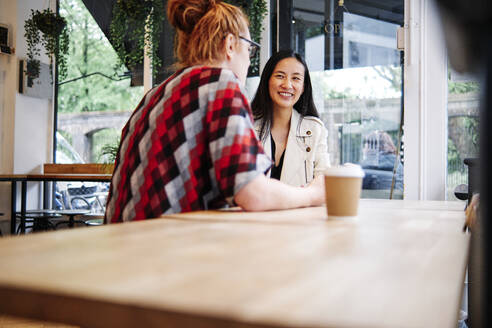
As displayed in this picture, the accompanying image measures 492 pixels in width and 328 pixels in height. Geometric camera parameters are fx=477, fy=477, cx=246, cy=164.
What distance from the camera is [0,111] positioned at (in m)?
5.15

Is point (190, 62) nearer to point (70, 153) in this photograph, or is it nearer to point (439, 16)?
point (439, 16)

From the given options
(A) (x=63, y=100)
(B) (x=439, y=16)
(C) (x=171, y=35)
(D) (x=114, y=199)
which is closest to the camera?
(B) (x=439, y=16)

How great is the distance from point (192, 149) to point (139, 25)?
Answer: 3.70m

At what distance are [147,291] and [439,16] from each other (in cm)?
30

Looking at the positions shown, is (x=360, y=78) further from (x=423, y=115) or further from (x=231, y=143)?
(x=231, y=143)

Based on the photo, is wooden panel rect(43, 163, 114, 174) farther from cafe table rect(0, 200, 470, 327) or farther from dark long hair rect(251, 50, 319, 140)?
cafe table rect(0, 200, 470, 327)

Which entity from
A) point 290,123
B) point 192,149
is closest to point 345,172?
point 192,149

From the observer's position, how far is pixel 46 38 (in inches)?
202

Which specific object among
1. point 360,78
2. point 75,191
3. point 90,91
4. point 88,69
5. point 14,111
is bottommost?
point 75,191

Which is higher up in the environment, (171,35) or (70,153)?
(171,35)

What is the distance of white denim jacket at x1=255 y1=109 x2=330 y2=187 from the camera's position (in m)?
2.42

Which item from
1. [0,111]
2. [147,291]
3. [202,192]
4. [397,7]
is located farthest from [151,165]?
[0,111]

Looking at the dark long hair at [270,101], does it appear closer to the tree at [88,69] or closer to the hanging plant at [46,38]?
the tree at [88,69]

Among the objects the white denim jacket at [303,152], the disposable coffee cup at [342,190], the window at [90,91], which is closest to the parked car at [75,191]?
the window at [90,91]
